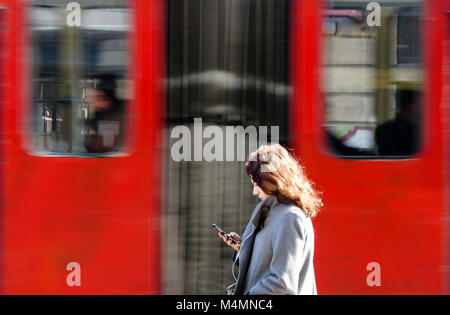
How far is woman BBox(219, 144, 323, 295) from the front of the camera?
2.59 meters

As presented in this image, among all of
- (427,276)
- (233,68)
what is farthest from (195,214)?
(427,276)

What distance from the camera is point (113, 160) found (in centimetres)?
377

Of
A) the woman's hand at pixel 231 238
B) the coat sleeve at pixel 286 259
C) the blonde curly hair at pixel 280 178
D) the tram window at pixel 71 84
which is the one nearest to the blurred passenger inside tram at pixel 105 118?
the tram window at pixel 71 84

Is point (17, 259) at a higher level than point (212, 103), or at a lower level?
lower

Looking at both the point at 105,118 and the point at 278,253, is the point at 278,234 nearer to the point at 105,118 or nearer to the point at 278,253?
the point at 278,253

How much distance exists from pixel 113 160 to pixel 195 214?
615 mm

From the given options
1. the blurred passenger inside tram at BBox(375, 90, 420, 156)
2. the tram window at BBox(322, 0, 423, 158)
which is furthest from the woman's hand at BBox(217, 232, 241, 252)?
the blurred passenger inside tram at BBox(375, 90, 420, 156)

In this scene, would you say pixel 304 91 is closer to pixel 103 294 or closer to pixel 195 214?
pixel 195 214

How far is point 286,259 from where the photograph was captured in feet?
8.46

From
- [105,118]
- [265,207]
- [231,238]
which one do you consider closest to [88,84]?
[105,118]

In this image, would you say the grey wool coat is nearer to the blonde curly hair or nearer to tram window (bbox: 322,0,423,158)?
the blonde curly hair

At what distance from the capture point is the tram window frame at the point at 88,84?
3.77 m

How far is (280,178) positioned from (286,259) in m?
0.38
